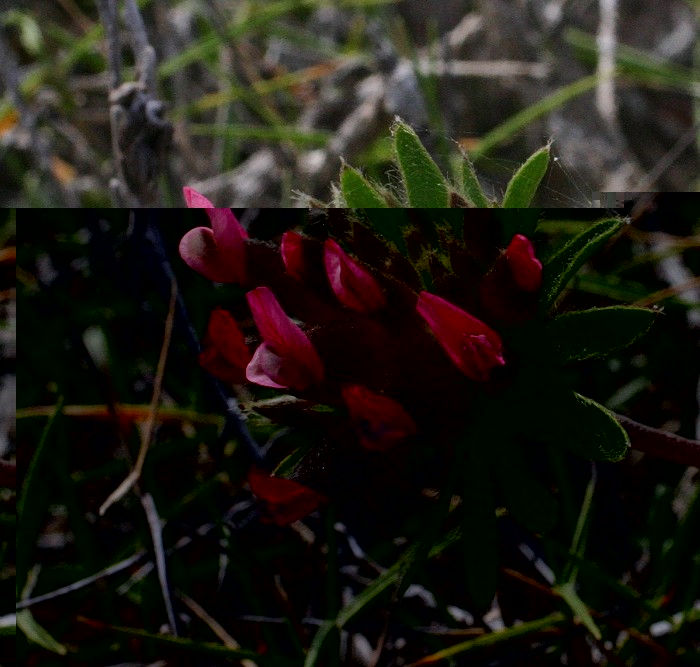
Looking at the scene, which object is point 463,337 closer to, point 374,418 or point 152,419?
point 374,418

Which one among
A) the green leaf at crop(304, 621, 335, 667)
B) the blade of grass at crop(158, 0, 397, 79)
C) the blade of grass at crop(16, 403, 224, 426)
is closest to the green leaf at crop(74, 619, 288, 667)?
the green leaf at crop(304, 621, 335, 667)

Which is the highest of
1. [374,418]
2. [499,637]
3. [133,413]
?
[374,418]

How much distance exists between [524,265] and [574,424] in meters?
0.07

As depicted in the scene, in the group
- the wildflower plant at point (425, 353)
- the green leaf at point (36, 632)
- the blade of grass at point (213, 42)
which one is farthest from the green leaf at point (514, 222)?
the blade of grass at point (213, 42)

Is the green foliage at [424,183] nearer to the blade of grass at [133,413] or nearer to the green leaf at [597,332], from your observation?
the green leaf at [597,332]

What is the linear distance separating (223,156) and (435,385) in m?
0.79

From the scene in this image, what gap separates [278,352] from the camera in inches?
15.9

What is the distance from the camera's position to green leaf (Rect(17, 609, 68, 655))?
21.2 inches

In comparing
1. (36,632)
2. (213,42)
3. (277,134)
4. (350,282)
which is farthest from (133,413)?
(213,42)

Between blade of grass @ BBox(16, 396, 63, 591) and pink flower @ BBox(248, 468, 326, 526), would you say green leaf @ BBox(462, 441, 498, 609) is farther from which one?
blade of grass @ BBox(16, 396, 63, 591)

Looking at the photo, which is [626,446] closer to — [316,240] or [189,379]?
[316,240]

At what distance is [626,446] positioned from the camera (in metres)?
0.38

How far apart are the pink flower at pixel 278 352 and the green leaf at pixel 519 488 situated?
0.10 meters

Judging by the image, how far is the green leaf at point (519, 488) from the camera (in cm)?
40
